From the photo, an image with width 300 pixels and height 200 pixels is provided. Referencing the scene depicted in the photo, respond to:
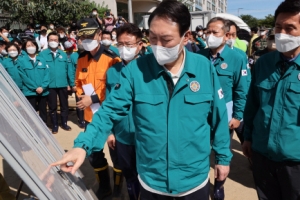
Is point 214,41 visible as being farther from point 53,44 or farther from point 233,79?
point 53,44

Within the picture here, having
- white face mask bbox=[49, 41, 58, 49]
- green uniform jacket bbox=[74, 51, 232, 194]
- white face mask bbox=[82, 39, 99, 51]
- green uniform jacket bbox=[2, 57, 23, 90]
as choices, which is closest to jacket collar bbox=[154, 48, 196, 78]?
green uniform jacket bbox=[74, 51, 232, 194]

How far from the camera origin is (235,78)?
127 inches

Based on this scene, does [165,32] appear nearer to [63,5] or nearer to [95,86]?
[95,86]

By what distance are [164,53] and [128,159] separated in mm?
1379

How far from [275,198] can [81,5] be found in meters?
18.6

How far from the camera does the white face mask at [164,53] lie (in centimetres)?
172

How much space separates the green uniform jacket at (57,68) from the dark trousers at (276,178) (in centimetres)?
463

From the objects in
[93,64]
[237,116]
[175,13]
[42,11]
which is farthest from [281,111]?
[42,11]

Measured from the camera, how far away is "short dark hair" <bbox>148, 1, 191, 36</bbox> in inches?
65.9

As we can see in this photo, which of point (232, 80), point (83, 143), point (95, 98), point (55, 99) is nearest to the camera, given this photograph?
point (83, 143)

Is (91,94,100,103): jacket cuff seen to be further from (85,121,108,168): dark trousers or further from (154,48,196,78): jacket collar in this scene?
(154,48,196,78): jacket collar

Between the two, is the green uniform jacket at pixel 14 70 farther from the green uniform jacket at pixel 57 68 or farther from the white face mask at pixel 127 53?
the white face mask at pixel 127 53

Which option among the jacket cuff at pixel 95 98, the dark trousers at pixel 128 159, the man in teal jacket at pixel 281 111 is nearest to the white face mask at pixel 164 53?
the man in teal jacket at pixel 281 111

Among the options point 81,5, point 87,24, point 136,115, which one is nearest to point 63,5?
point 81,5
